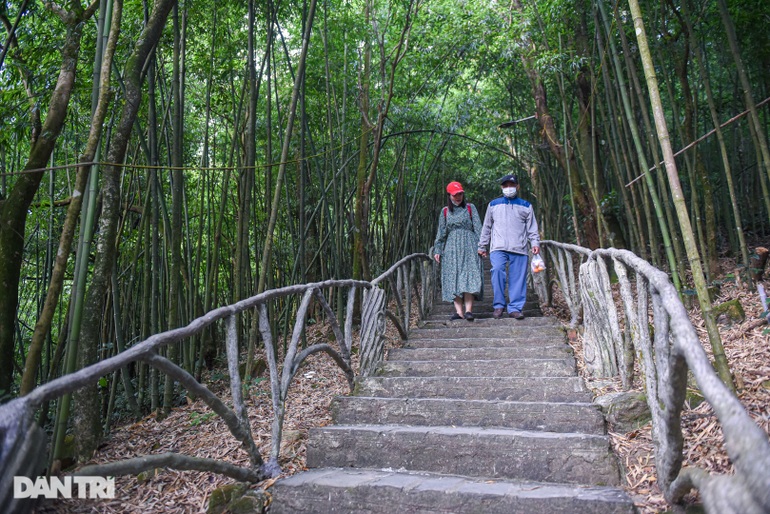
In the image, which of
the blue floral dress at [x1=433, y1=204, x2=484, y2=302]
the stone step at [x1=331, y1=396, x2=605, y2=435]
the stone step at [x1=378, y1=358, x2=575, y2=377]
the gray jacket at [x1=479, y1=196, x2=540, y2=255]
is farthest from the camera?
the blue floral dress at [x1=433, y1=204, x2=484, y2=302]

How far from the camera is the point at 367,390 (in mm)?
3025

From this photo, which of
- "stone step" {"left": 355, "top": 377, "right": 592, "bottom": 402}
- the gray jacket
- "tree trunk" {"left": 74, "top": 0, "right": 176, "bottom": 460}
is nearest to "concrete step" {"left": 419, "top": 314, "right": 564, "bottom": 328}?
the gray jacket

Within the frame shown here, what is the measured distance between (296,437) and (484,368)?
1154 mm

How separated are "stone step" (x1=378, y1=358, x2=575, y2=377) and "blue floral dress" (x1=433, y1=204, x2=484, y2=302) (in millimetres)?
1497

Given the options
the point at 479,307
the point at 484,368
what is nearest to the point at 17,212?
the point at 484,368

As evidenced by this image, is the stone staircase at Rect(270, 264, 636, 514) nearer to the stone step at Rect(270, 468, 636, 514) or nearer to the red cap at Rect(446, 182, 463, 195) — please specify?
the stone step at Rect(270, 468, 636, 514)

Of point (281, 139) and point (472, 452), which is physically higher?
point (281, 139)

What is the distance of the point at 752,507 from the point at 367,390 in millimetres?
2266

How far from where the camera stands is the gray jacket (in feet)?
15.0

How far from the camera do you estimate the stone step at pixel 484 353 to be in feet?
11.4

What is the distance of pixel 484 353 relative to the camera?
3580 mm

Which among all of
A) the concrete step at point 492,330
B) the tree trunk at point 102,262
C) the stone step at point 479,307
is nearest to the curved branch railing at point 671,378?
the concrete step at point 492,330

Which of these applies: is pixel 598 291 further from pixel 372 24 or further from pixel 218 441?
pixel 372 24

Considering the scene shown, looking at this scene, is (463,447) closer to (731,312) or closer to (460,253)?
(731,312)
